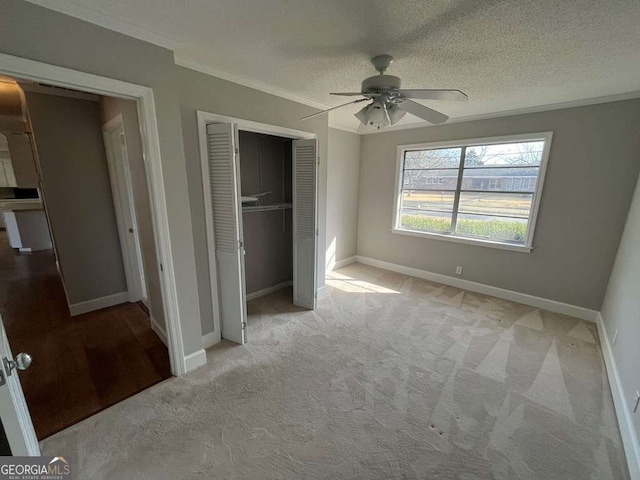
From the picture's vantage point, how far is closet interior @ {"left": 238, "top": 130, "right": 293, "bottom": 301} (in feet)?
11.3

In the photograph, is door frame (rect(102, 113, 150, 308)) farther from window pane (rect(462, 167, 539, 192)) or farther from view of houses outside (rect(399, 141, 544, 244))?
window pane (rect(462, 167, 539, 192))

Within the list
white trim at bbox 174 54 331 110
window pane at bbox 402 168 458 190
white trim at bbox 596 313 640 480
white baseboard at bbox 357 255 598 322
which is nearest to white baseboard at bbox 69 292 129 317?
white trim at bbox 174 54 331 110

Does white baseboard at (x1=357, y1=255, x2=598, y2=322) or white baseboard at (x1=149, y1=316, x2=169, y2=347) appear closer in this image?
white baseboard at (x1=149, y1=316, x2=169, y2=347)

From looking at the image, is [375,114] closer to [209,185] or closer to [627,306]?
[209,185]

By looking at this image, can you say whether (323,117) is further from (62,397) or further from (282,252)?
(62,397)

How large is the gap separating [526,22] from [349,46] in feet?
3.43

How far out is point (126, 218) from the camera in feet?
10.5

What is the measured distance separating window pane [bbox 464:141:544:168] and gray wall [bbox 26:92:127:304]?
4.79m

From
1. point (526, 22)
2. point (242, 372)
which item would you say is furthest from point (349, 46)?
point (242, 372)

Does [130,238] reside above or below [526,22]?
below

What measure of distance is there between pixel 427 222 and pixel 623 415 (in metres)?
3.08

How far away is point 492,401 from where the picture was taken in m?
2.03

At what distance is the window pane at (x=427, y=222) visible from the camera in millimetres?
4297

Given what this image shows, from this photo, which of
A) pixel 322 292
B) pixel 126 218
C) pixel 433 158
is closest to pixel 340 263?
pixel 322 292
